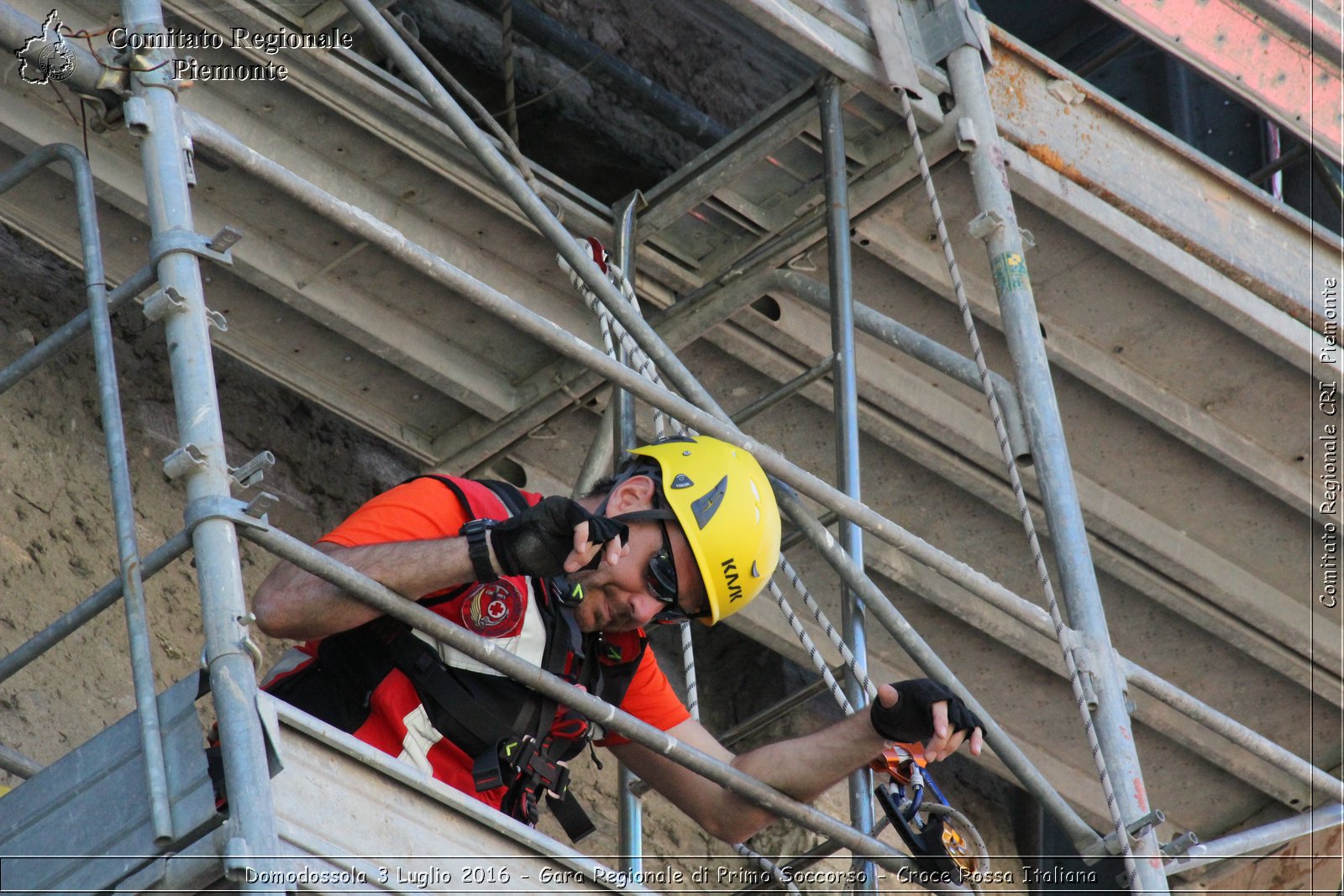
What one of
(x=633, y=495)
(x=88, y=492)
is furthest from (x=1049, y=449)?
(x=88, y=492)

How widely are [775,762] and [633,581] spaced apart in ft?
1.83

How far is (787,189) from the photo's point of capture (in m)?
5.99

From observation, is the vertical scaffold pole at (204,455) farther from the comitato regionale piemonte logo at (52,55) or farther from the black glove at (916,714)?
the black glove at (916,714)

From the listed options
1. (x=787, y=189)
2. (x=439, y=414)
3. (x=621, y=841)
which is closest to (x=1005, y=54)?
(x=787, y=189)

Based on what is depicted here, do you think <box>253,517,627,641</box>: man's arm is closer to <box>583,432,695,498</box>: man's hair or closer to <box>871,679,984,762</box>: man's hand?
<box>583,432,695,498</box>: man's hair

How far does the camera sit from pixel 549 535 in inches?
126

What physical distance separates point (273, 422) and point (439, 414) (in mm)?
565

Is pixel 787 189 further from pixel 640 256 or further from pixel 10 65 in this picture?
pixel 10 65

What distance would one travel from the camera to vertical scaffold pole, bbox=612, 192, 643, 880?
5.25m

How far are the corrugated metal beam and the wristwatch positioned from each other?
10.9 feet

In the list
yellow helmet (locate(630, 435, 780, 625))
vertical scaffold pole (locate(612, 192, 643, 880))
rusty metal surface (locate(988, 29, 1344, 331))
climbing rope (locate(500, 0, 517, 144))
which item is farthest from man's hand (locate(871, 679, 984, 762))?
climbing rope (locate(500, 0, 517, 144))

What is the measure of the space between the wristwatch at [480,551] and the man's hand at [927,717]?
92cm

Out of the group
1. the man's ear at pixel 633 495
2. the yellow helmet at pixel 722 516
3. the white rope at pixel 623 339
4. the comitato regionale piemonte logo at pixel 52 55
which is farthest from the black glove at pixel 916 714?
the comitato regionale piemonte logo at pixel 52 55

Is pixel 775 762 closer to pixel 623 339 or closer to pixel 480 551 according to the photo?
pixel 480 551
